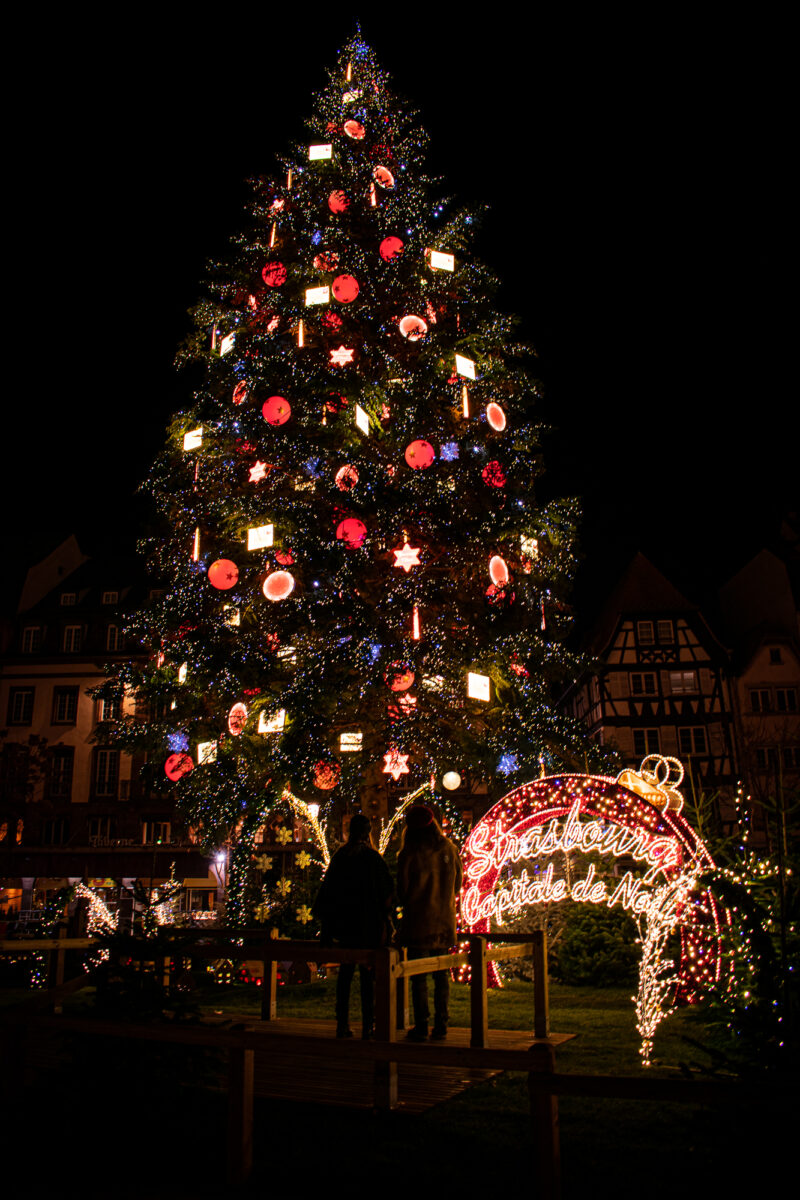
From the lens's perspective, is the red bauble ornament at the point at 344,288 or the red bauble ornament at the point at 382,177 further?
the red bauble ornament at the point at 382,177

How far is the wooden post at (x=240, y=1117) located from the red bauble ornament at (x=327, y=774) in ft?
31.1

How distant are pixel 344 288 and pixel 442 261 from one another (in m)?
2.12

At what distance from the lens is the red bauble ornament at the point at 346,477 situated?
14969 mm

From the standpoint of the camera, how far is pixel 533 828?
11.8 meters

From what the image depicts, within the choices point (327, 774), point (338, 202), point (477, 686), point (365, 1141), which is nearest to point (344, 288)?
point (338, 202)

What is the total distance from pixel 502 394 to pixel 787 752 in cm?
2811

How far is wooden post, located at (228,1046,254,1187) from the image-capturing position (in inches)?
193

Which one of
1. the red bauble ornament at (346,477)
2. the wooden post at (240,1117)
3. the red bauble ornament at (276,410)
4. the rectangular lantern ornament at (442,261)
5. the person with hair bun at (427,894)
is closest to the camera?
the wooden post at (240,1117)

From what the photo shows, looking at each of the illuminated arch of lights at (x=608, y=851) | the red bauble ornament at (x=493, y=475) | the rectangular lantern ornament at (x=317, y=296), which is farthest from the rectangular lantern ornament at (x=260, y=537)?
the illuminated arch of lights at (x=608, y=851)

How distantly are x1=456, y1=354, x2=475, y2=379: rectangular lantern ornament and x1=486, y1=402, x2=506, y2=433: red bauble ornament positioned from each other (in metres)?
0.61

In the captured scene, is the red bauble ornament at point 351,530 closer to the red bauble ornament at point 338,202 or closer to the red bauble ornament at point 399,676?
the red bauble ornament at point 399,676

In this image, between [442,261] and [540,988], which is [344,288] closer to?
[442,261]

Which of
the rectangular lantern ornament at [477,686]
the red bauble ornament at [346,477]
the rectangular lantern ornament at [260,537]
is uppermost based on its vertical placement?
the red bauble ornament at [346,477]

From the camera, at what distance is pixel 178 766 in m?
15.9
